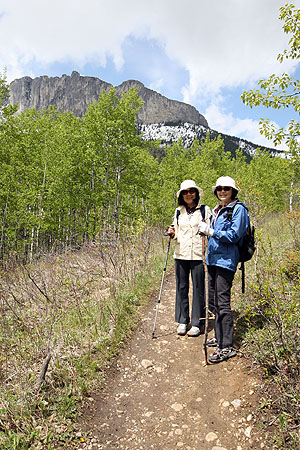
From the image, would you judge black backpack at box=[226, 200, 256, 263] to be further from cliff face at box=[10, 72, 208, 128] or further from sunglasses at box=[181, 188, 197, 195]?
cliff face at box=[10, 72, 208, 128]

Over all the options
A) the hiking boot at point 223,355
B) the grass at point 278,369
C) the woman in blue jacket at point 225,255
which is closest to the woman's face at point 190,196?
the woman in blue jacket at point 225,255

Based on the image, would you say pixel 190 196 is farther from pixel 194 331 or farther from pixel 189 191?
pixel 194 331

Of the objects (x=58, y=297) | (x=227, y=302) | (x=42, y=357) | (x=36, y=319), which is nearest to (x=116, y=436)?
(x=42, y=357)

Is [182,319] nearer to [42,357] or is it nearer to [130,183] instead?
[42,357]

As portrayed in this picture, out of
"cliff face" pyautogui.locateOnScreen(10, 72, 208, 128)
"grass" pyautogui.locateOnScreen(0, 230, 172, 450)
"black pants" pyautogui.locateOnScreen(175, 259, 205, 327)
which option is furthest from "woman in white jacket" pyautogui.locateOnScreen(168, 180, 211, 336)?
"cliff face" pyautogui.locateOnScreen(10, 72, 208, 128)

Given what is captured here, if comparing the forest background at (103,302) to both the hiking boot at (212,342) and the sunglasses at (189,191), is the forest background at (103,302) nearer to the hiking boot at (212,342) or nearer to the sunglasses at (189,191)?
the hiking boot at (212,342)

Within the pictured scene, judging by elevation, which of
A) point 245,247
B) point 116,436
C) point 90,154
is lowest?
point 116,436

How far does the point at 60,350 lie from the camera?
12.2ft

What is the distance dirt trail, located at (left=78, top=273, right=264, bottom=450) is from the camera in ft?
8.80

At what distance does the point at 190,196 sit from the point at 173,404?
9.49 ft

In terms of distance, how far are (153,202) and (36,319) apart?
67.6 feet

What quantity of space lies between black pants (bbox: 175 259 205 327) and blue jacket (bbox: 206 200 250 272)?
0.61 meters

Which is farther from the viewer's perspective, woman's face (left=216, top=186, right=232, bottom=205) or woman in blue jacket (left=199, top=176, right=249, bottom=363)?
woman's face (left=216, top=186, right=232, bottom=205)

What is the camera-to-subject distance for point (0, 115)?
17281mm
